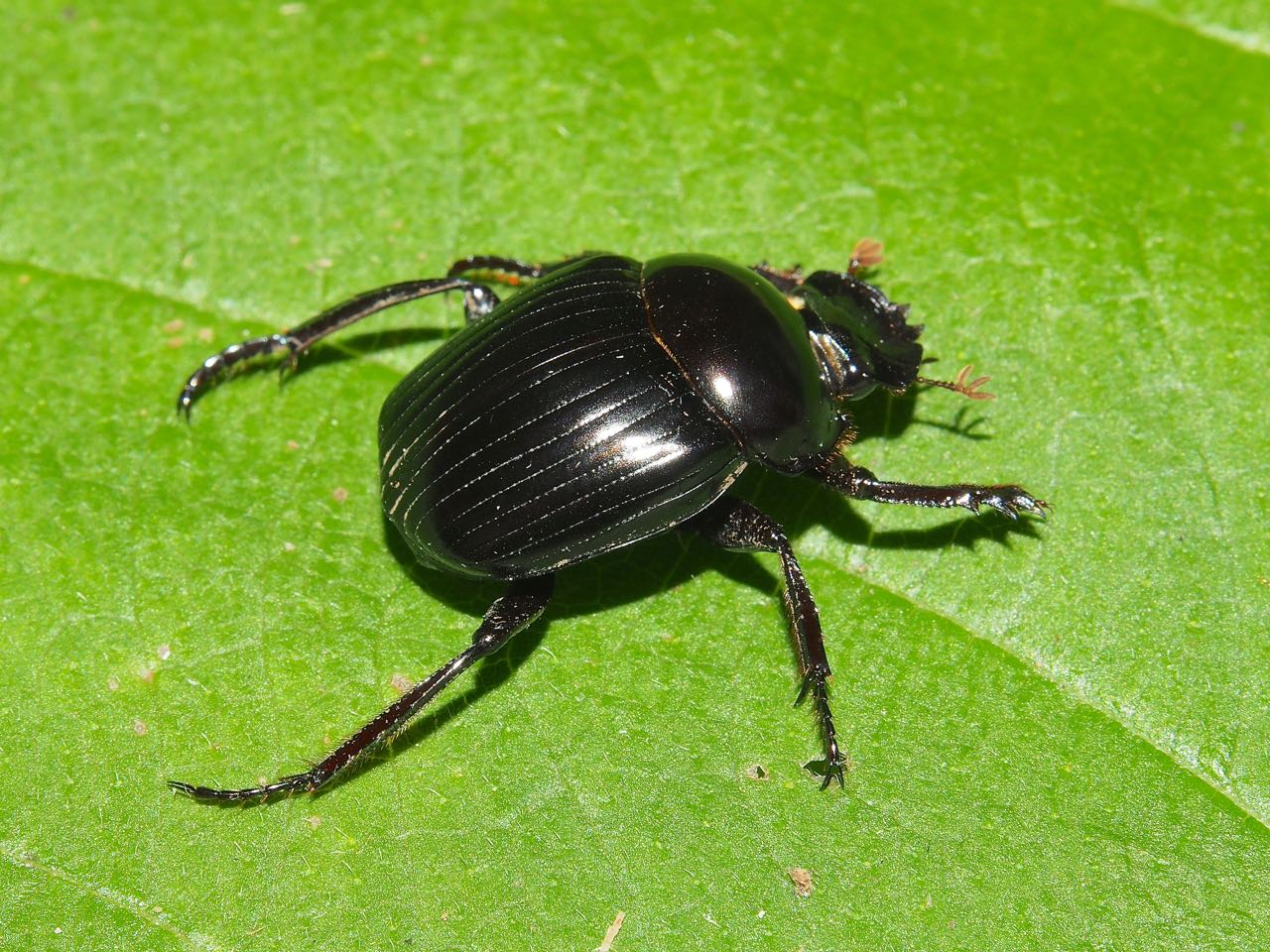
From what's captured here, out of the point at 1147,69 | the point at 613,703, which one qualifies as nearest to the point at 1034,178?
the point at 1147,69

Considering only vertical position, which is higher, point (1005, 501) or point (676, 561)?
point (1005, 501)

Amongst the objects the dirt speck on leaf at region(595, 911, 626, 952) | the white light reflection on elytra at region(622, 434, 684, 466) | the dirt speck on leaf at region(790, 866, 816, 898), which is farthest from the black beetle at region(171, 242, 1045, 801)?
the dirt speck on leaf at region(595, 911, 626, 952)

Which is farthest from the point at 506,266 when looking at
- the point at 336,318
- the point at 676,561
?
the point at 676,561

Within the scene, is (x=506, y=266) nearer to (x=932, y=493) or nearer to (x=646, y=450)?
(x=646, y=450)

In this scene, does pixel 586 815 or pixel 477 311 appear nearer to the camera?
pixel 586 815

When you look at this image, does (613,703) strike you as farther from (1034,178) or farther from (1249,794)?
(1034,178)

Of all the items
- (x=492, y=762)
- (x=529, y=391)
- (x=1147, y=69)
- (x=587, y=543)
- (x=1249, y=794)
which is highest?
(x=1147, y=69)
